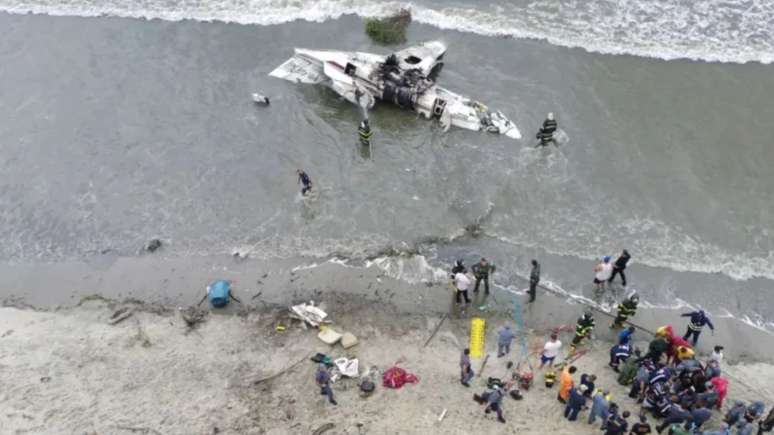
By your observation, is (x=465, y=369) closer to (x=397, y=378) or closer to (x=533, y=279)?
(x=397, y=378)

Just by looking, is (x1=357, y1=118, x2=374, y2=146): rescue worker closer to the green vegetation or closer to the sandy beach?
the sandy beach

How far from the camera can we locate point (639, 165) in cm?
2141

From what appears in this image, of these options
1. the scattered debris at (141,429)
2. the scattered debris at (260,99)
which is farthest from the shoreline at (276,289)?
the scattered debris at (260,99)

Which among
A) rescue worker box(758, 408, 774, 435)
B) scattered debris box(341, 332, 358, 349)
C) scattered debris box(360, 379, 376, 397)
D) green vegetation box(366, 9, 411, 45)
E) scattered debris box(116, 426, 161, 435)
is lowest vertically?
scattered debris box(116, 426, 161, 435)

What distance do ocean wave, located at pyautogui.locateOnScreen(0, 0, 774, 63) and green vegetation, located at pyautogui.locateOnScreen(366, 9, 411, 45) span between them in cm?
101

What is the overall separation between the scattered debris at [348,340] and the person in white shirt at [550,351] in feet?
16.1

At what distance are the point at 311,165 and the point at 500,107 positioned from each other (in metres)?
8.17

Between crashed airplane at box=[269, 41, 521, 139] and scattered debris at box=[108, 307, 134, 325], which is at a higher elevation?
crashed airplane at box=[269, 41, 521, 139]

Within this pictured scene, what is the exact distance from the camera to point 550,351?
1446cm

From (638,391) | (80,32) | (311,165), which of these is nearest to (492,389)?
(638,391)

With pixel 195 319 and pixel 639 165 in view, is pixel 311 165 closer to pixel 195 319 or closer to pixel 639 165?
pixel 195 319

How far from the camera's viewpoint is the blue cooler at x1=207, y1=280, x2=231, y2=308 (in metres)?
17.0

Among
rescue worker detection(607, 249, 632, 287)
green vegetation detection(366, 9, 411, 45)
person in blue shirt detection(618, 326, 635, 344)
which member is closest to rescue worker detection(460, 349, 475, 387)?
person in blue shirt detection(618, 326, 635, 344)

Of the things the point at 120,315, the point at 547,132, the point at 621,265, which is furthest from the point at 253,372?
the point at 547,132
